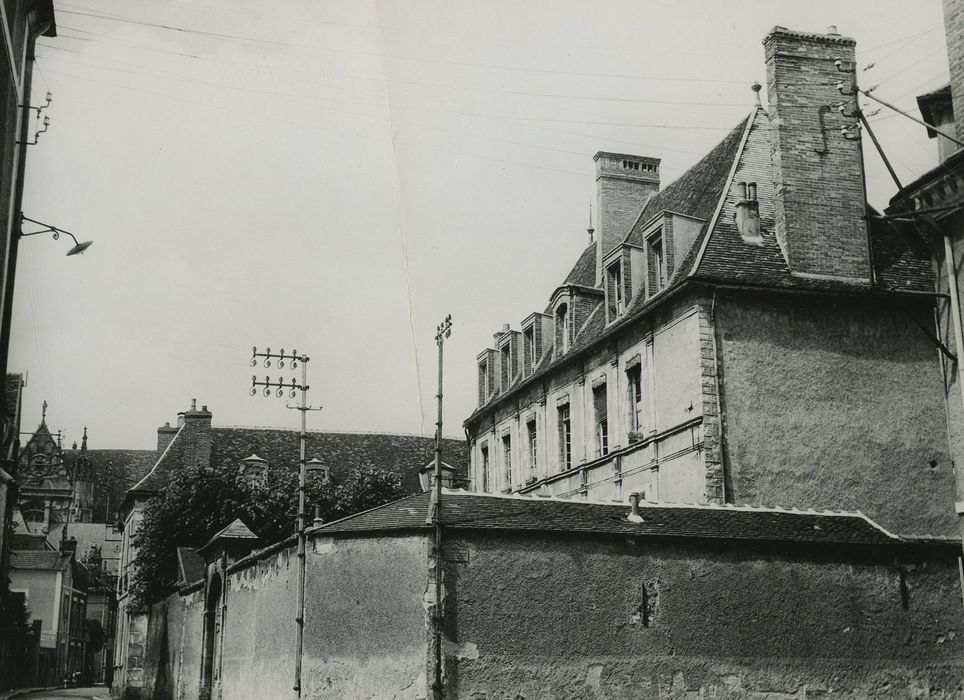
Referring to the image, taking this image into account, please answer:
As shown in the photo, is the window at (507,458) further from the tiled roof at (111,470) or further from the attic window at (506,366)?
the tiled roof at (111,470)

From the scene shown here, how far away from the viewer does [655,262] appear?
77.2ft

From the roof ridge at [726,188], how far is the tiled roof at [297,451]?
1051 inches

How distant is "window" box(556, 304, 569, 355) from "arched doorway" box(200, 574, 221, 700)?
10179mm

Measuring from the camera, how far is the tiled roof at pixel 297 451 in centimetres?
4881

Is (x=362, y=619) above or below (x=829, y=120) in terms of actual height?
below

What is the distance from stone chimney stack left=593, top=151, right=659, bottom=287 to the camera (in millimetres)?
30297

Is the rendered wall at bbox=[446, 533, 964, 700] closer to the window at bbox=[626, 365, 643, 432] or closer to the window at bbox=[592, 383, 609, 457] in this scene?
the window at bbox=[626, 365, 643, 432]

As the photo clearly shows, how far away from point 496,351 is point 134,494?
2293 cm

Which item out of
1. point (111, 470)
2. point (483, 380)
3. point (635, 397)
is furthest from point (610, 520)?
point (111, 470)

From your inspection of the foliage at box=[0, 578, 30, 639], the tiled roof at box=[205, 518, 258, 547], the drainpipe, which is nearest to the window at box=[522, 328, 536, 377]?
the tiled roof at box=[205, 518, 258, 547]

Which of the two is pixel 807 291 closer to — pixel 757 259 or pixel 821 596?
pixel 757 259

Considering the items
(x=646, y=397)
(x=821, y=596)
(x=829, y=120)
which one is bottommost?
(x=821, y=596)

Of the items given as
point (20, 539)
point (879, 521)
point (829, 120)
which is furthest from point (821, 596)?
point (20, 539)

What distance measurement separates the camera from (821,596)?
54.4ft
